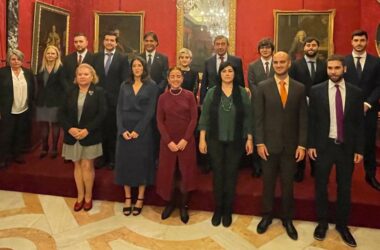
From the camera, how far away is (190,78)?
4598 mm

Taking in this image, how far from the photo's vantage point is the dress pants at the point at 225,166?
351 centimetres

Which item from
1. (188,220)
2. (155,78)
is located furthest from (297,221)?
(155,78)

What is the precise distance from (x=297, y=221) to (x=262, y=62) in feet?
6.36

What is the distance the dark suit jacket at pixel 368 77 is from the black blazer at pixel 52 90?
12.0 ft

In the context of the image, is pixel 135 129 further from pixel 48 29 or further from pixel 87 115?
pixel 48 29

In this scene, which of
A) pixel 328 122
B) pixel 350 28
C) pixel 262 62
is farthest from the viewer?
pixel 350 28

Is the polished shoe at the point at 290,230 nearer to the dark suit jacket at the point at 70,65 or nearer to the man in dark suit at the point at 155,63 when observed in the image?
the man in dark suit at the point at 155,63

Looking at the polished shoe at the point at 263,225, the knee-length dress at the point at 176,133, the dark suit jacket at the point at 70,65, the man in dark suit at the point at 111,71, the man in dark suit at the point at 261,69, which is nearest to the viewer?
the polished shoe at the point at 263,225

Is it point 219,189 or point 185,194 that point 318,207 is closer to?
point 219,189

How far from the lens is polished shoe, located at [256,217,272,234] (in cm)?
343

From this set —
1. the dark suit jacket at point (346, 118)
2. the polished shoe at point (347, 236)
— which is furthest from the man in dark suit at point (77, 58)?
the polished shoe at point (347, 236)

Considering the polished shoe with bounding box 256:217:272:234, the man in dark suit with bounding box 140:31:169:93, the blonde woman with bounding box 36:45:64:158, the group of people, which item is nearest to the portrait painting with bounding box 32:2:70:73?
the blonde woman with bounding box 36:45:64:158

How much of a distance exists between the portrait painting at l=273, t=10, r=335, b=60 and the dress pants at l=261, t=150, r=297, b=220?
421 cm

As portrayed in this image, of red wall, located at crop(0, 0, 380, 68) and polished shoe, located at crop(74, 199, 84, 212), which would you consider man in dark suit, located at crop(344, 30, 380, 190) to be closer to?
red wall, located at crop(0, 0, 380, 68)
